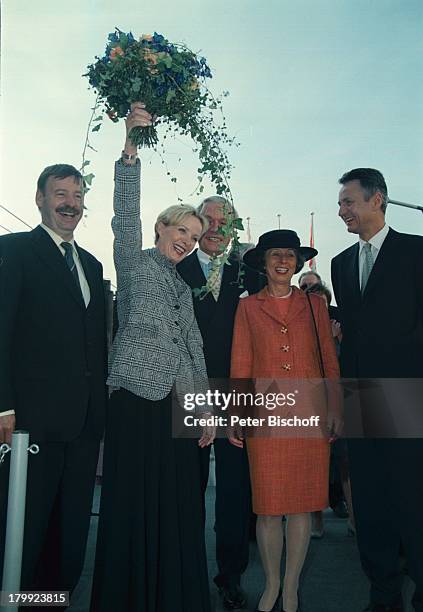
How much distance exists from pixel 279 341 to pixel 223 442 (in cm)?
58

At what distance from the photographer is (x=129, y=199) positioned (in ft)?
8.29

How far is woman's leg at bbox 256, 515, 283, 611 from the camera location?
273cm

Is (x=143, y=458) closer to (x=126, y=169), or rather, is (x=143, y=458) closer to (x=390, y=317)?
(x=126, y=169)

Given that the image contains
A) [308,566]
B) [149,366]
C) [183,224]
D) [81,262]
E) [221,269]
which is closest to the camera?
[149,366]

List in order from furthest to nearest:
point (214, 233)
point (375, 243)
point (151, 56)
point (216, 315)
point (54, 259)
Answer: point (214, 233) < point (216, 315) < point (375, 243) < point (54, 259) < point (151, 56)

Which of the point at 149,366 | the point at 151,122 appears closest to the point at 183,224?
the point at 151,122

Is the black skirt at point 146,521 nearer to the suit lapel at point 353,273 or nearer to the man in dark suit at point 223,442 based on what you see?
the man in dark suit at point 223,442

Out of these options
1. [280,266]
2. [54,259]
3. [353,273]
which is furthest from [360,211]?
[54,259]

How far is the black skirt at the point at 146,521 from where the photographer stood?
235cm

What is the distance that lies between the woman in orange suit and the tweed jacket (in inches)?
14.2

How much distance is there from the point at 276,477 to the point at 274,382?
1.38 feet

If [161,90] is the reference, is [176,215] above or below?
below

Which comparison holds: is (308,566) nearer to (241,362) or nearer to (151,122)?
(241,362)

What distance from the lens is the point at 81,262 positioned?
286 cm
